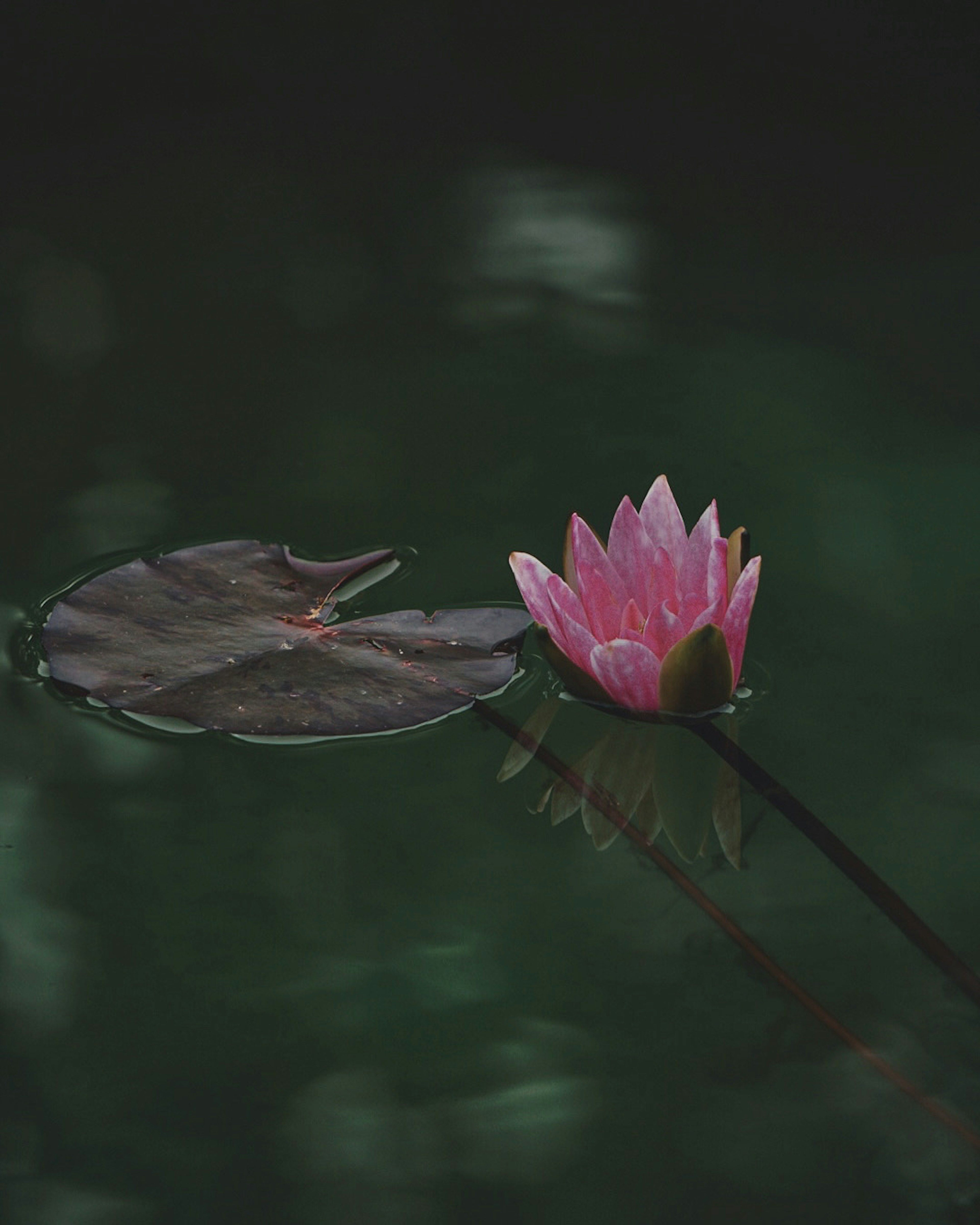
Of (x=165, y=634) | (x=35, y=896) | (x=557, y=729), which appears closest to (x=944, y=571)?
(x=557, y=729)

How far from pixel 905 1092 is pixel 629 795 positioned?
370 mm

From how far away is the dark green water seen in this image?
87cm

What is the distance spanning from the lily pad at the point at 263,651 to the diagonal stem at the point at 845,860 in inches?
9.8

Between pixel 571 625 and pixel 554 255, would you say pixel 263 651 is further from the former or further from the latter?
pixel 554 255

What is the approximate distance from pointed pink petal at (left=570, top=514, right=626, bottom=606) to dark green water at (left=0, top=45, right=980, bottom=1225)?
133 mm

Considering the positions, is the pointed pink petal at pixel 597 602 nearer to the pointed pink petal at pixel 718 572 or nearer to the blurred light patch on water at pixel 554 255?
the pointed pink petal at pixel 718 572

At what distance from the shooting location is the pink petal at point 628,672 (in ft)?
3.78

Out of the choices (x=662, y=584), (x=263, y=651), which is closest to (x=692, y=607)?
(x=662, y=584)

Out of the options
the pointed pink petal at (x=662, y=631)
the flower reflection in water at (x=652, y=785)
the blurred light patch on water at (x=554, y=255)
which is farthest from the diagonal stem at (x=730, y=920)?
the blurred light patch on water at (x=554, y=255)

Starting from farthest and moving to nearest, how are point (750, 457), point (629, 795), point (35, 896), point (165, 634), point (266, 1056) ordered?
point (750, 457)
point (165, 634)
point (629, 795)
point (35, 896)
point (266, 1056)

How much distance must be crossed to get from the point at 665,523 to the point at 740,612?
141 millimetres

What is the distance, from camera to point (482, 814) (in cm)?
114

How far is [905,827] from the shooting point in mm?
1115

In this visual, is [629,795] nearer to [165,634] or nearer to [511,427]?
[165,634]
